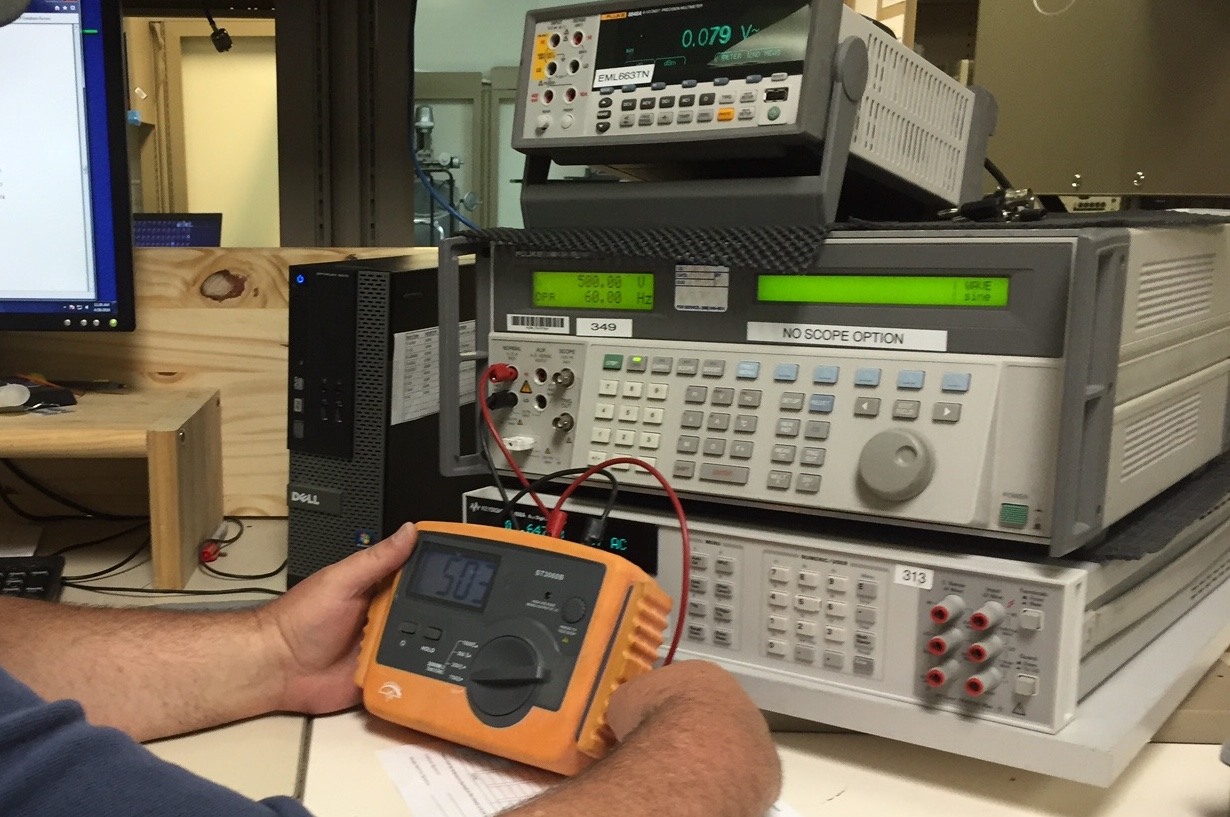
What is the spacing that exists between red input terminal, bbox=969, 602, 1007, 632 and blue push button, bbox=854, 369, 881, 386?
6.3 inches

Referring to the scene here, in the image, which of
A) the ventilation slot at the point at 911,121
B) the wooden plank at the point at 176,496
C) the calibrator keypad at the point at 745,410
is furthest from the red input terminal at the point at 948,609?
the wooden plank at the point at 176,496

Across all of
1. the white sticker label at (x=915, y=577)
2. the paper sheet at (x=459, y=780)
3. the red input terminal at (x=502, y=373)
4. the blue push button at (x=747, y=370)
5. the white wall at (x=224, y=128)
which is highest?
the white wall at (x=224, y=128)

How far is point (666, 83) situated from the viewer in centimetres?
74

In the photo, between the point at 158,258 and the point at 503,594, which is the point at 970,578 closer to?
the point at 503,594

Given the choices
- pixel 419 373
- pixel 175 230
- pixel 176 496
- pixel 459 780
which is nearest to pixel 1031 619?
pixel 459 780

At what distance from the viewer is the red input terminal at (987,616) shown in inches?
24.2

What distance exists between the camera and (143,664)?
71 centimetres

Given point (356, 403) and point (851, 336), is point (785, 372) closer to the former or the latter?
point (851, 336)

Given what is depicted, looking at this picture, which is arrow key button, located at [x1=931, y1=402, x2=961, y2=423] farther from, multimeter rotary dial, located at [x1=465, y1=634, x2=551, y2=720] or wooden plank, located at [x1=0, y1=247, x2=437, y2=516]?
wooden plank, located at [x1=0, y1=247, x2=437, y2=516]

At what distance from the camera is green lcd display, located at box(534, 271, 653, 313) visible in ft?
2.54

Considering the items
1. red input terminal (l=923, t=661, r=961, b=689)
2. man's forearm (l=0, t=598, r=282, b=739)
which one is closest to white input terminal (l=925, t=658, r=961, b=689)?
red input terminal (l=923, t=661, r=961, b=689)

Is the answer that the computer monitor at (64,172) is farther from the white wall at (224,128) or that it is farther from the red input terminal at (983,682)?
the white wall at (224,128)

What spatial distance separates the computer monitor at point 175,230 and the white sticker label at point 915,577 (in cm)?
116

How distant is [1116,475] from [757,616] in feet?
0.86
